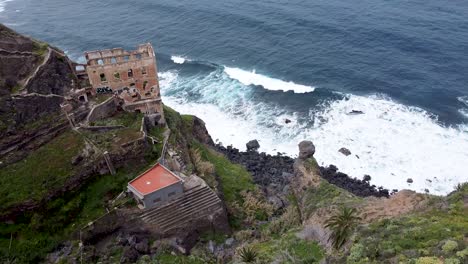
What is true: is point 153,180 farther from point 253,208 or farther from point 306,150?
point 306,150

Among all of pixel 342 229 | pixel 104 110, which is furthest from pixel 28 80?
pixel 342 229

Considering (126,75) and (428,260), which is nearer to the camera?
(428,260)

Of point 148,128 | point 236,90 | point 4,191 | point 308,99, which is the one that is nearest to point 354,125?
point 308,99

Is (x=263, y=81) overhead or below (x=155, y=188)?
below

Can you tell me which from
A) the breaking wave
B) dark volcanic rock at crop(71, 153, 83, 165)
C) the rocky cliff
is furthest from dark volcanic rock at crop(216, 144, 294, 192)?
the breaking wave

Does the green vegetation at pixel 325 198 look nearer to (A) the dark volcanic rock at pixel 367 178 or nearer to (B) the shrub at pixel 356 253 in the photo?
(A) the dark volcanic rock at pixel 367 178

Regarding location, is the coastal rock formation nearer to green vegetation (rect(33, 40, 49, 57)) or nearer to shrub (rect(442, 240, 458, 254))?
green vegetation (rect(33, 40, 49, 57))

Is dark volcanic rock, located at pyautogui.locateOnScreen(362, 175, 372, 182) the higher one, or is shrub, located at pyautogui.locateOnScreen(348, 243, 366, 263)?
shrub, located at pyautogui.locateOnScreen(348, 243, 366, 263)
